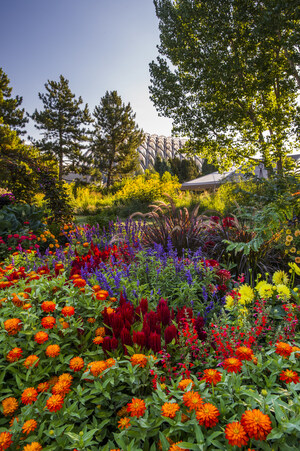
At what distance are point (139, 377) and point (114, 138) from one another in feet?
105

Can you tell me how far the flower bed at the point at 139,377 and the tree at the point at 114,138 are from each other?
29.9 meters

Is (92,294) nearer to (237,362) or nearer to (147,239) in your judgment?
(237,362)

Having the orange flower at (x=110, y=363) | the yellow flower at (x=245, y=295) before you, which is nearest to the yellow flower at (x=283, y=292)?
the yellow flower at (x=245, y=295)

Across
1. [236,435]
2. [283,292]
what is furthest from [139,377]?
[283,292]

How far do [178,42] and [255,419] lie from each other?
11.6 m

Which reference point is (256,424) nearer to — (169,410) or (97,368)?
(169,410)

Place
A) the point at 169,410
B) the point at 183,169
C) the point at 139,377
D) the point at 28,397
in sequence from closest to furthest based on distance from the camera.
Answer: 1. the point at 169,410
2. the point at 28,397
3. the point at 139,377
4. the point at 183,169

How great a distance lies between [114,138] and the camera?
31.5 metres

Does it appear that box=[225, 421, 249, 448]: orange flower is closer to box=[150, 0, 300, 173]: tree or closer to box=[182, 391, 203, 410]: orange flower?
box=[182, 391, 203, 410]: orange flower

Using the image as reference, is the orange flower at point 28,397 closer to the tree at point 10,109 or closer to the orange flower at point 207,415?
the orange flower at point 207,415

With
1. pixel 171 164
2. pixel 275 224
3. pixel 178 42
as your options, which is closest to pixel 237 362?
pixel 275 224

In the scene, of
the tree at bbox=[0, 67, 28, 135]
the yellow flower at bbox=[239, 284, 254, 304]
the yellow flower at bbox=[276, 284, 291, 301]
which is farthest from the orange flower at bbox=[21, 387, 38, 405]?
the tree at bbox=[0, 67, 28, 135]

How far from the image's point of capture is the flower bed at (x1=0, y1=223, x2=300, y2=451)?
1026 millimetres

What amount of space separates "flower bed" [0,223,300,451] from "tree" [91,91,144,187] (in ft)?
98.1
